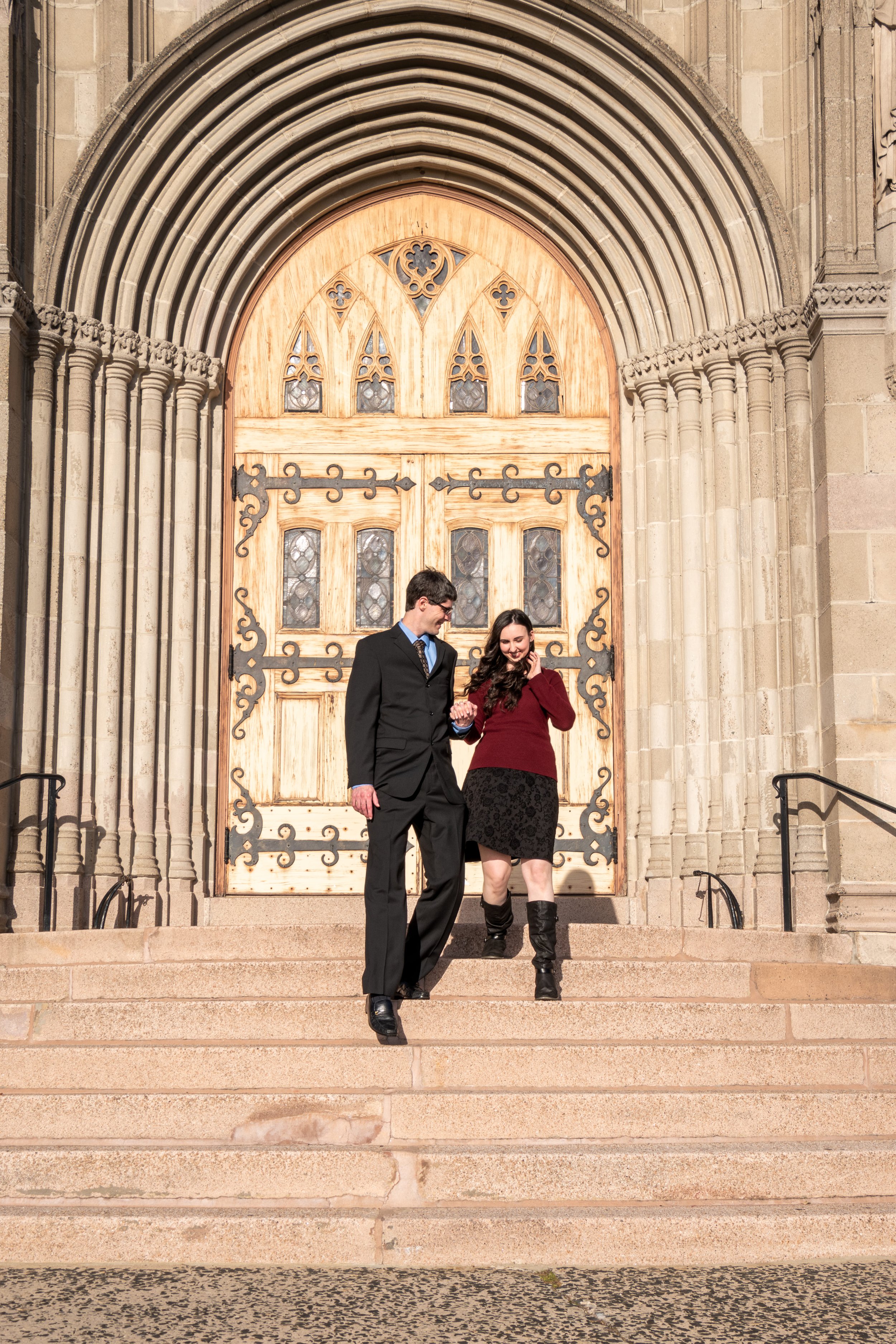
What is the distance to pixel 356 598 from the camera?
9.31 m

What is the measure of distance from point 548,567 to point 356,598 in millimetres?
1238

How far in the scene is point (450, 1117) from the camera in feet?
15.9

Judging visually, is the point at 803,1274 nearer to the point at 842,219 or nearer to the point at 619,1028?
the point at 619,1028

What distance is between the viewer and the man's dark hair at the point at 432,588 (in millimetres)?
5656

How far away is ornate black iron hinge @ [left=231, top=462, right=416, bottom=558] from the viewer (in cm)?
941

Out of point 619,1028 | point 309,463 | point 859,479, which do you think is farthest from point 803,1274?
point 309,463

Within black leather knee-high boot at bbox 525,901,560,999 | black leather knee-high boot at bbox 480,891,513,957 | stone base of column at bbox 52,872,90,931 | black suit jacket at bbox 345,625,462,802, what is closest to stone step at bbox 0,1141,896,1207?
black leather knee-high boot at bbox 525,901,560,999

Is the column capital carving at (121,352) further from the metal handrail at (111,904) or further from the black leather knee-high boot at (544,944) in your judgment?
the black leather knee-high boot at (544,944)

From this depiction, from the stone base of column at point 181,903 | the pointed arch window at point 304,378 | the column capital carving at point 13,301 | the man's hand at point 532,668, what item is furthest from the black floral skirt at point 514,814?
the pointed arch window at point 304,378

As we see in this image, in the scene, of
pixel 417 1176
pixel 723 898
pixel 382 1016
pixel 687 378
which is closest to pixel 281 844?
pixel 723 898

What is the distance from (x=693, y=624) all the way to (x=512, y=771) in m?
3.21

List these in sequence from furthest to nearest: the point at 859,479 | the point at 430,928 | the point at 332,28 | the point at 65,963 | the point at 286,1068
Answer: the point at 332,28 < the point at 859,479 < the point at 65,963 < the point at 430,928 < the point at 286,1068

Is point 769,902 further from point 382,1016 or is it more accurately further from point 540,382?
point 540,382

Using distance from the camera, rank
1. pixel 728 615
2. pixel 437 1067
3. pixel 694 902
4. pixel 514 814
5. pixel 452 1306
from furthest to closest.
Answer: pixel 728 615 → pixel 694 902 → pixel 514 814 → pixel 437 1067 → pixel 452 1306
